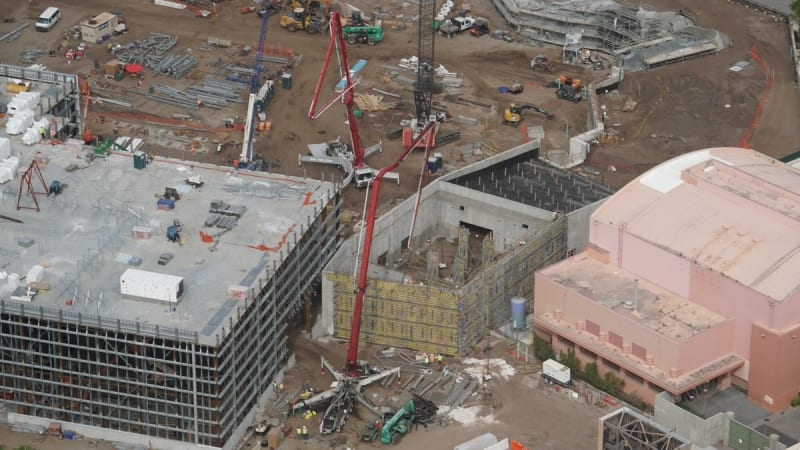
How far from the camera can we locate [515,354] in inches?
5773

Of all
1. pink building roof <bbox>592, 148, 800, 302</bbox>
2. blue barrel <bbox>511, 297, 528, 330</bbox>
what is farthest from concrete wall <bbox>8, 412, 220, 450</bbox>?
pink building roof <bbox>592, 148, 800, 302</bbox>

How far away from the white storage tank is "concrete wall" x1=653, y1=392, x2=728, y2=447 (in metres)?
35.4

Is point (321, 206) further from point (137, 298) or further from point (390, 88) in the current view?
point (390, 88)

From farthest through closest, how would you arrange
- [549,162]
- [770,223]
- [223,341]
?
[549,162] < [770,223] < [223,341]

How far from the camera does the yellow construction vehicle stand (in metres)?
185

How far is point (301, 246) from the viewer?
14450 cm

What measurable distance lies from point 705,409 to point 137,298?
41748 mm

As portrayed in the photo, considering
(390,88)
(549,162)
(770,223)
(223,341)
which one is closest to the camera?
(223,341)

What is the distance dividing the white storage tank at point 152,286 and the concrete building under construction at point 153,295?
0.10 m

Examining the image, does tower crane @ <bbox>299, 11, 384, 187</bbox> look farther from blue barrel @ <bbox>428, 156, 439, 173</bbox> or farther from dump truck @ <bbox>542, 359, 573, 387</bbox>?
dump truck @ <bbox>542, 359, 573, 387</bbox>

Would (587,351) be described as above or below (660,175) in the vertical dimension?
below

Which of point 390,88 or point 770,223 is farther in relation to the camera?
point 390,88

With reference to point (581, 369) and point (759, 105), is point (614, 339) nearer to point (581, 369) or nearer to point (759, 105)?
point (581, 369)

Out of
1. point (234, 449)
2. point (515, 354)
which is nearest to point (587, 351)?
point (515, 354)
